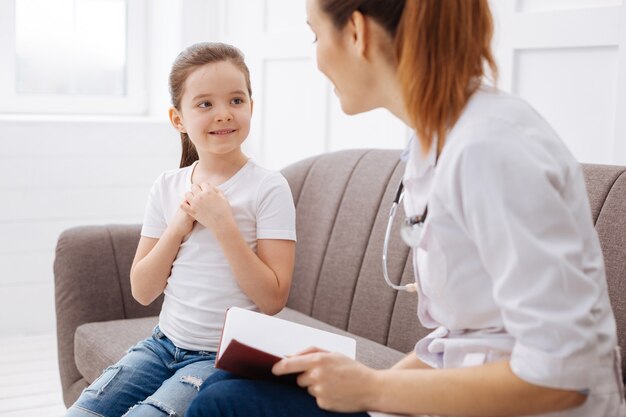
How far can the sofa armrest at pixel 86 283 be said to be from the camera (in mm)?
2393

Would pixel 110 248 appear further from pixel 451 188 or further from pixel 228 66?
pixel 451 188

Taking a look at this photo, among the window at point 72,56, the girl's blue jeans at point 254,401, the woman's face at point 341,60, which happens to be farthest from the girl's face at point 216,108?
the window at point 72,56

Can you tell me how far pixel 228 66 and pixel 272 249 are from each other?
0.40 metres

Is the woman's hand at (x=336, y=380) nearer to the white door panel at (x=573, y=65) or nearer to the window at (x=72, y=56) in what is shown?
the white door panel at (x=573, y=65)

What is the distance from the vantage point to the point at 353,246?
7.72 feet

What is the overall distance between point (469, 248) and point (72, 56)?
3.26 metres

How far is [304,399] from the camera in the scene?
118 cm

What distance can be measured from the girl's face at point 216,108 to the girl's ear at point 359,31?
0.61m

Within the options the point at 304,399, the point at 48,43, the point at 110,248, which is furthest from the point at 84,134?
the point at 304,399

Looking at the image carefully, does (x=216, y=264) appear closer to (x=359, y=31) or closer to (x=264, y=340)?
(x=264, y=340)

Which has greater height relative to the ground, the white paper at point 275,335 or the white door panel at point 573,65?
the white door panel at point 573,65

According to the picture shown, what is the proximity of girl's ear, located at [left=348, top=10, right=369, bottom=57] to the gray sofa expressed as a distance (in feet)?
3.40

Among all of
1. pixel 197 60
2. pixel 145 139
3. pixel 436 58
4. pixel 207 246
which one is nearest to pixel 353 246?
pixel 207 246

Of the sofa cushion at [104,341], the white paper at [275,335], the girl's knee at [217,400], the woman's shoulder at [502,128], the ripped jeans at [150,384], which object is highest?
the woman's shoulder at [502,128]
